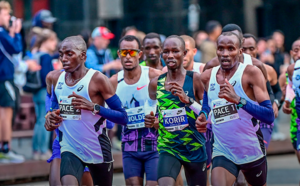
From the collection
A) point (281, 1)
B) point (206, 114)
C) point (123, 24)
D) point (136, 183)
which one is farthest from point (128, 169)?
point (281, 1)

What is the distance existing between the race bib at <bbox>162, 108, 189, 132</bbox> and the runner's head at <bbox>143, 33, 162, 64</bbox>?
1.66m

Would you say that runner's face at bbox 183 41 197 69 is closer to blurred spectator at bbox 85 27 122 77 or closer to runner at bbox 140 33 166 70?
runner at bbox 140 33 166 70

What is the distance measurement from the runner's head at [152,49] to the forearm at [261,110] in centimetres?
254

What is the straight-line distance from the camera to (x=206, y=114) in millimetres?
6375

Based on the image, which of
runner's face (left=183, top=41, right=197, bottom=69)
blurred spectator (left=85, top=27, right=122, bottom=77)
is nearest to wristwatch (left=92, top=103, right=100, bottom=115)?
runner's face (left=183, top=41, right=197, bottom=69)

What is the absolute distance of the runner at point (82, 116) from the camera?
6223 mm

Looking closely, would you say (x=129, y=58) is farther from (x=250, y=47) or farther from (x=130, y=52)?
(x=250, y=47)

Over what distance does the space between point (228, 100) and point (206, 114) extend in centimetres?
63

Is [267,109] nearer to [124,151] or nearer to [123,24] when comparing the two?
[124,151]

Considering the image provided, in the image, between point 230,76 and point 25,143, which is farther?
point 25,143

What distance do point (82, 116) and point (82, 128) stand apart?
0.12 m

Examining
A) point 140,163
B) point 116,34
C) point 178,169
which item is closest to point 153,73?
point 140,163

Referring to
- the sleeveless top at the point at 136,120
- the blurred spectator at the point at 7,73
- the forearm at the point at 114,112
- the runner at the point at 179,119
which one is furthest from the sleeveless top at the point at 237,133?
the blurred spectator at the point at 7,73

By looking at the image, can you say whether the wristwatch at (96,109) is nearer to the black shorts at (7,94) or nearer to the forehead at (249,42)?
the forehead at (249,42)
